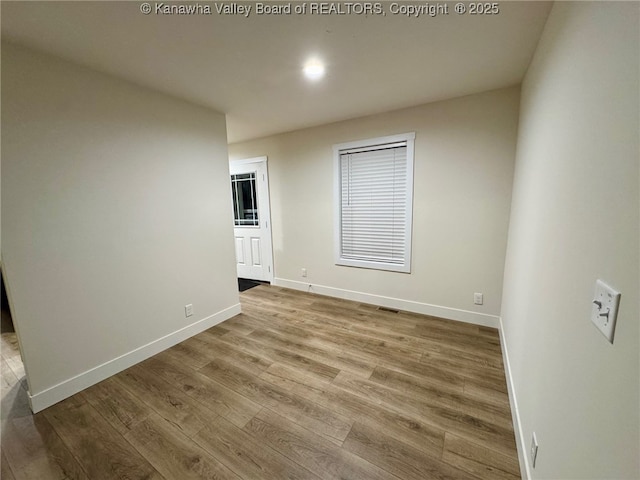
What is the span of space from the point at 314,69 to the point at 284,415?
2.47 metres

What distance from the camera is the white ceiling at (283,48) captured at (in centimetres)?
141

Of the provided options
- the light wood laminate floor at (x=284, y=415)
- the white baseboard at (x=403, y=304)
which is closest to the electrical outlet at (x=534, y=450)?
the light wood laminate floor at (x=284, y=415)

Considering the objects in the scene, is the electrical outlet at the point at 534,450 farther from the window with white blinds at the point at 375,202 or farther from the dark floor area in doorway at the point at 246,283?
the dark floor area in doorway at the point at 246,283

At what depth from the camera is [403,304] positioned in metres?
3.17

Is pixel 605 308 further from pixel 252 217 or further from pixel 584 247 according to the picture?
pixel 252 217

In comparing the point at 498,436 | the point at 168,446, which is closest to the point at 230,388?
the point at 168,446

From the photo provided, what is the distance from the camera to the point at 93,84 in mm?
1884

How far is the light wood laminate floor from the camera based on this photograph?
1346mm

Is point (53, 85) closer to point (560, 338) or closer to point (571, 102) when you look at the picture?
point (571, 102)

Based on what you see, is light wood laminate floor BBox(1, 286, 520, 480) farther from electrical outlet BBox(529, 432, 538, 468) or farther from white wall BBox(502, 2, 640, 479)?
white wall BBox(502, 2, 640, 479)

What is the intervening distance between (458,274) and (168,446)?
284 cm

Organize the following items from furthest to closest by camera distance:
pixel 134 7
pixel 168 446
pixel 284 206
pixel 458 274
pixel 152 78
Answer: pixel 284 206, pixel 458 274, pixel 152 78, pixel 168 446, pixel 134 7

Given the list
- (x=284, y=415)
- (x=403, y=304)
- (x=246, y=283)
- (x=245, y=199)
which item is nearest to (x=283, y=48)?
(x=284, y=415)

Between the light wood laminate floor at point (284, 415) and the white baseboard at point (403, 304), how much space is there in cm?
20
